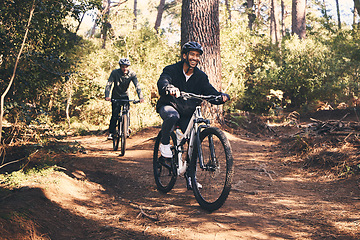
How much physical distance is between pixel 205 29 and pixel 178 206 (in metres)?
6.27

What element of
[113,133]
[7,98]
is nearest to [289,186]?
[113,133]

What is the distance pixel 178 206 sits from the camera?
14.8 ft

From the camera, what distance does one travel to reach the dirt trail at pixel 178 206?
12.0 ft

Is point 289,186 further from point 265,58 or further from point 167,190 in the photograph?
point 265,58

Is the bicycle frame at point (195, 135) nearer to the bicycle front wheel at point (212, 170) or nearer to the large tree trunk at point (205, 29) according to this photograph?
the bicycle front wheel at point (212, 170)

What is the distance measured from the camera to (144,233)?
3.77 meters

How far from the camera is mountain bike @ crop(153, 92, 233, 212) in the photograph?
3.91m

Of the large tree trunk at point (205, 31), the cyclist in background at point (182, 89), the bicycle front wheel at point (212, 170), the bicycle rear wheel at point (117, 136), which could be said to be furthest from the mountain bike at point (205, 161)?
the large tree trunk at point (205, 31)

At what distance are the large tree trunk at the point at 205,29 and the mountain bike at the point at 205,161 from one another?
17.1 feet

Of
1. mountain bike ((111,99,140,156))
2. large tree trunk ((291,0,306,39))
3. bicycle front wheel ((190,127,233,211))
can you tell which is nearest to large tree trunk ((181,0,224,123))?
mountain bike ((111,99,140,156))

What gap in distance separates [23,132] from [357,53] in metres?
15.1

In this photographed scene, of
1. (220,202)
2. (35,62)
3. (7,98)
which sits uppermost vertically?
(35,62)

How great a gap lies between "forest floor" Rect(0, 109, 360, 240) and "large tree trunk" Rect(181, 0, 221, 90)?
11.1 feet

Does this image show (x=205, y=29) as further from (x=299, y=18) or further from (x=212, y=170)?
(x=299, y=18)
